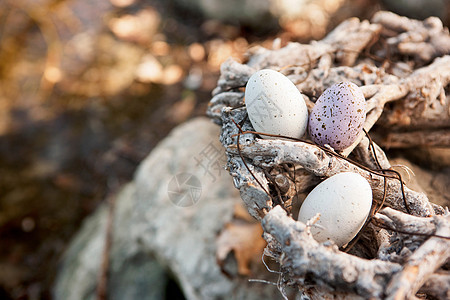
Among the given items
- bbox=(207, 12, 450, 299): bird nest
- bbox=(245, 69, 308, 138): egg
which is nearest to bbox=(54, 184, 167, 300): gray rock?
bbox=(207, 12, 450, 299): bird nest

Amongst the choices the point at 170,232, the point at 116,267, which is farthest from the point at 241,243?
the point at 116,267

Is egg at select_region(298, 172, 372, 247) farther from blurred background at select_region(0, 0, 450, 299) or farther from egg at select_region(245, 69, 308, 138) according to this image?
blurred background at select_region(0, 0, 450, 299)

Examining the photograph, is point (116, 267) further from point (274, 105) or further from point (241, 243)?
point (274, 105)

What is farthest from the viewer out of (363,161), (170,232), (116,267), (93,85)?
(93,85)

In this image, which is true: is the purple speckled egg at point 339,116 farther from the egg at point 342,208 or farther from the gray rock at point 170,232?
the gray rock at point 170,232

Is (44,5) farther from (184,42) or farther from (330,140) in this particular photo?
(330,140)
